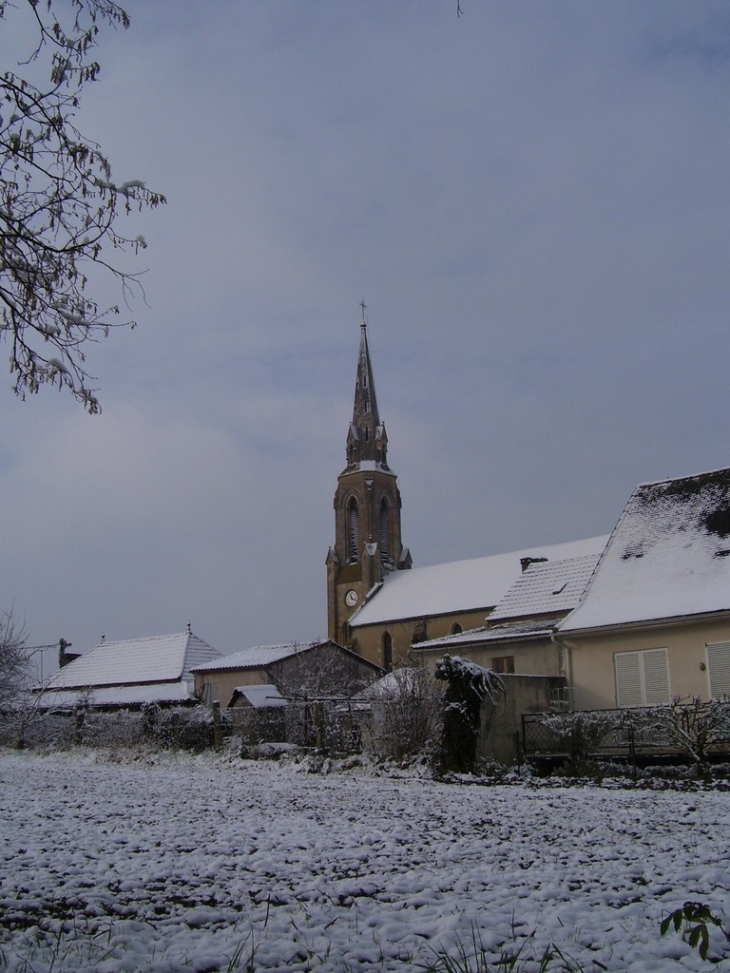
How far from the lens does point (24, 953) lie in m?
5.52

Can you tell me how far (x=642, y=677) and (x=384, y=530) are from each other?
5268cm

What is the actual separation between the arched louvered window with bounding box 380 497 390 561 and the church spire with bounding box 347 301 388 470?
3.67 metres

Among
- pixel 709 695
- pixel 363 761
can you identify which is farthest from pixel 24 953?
pixel 709 695

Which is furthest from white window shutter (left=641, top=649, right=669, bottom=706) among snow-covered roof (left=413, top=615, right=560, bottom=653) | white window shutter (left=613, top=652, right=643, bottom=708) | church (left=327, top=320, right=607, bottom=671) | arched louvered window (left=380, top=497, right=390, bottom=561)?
arched louvered window (left=380, top=497, right=390, bottom=561)

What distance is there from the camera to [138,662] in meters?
52.3

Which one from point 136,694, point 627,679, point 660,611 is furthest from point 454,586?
point 660,611

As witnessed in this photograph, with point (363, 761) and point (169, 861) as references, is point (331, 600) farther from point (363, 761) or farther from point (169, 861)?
point (169, 861)

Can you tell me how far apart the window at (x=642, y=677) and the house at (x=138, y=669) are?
2709cm

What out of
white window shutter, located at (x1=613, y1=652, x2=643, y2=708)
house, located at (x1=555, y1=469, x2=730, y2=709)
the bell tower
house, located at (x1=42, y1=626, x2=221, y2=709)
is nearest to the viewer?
house, located at (x1=555, y1=469, x2=730, y2=709)

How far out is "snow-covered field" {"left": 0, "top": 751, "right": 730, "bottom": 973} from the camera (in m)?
5.66

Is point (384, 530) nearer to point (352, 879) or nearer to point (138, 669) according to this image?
point (138, 669)

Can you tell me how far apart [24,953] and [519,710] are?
58.9 ft

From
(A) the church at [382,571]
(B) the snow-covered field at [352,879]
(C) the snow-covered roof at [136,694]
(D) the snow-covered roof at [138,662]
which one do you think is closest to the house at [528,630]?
(A) the church at [382,571]

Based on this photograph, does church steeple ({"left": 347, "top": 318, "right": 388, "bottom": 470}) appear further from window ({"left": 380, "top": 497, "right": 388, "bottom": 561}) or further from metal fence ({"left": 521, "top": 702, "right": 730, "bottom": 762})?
metal fence ({"left": 521, "top": 702, "right": 730, "bottom": 762})
